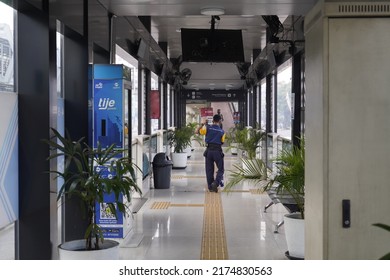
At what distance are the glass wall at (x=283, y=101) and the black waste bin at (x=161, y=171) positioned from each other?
2.51 meters

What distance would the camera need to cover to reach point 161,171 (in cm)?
1094

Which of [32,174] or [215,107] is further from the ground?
[215,107]

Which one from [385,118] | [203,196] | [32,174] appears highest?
[385,118]

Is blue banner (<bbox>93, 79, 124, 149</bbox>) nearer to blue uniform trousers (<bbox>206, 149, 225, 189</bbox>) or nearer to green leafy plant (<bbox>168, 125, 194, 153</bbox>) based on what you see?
blue uniform trousers (<bbox>206, 149, 225, 189</bbox>)

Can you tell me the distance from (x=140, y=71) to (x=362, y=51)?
8.53 m

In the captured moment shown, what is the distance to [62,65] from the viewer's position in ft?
19.6

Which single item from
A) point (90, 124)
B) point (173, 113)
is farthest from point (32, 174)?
point (173, 113)

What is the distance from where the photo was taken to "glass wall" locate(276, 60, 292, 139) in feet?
39.1

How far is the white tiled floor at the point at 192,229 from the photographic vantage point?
5906mm

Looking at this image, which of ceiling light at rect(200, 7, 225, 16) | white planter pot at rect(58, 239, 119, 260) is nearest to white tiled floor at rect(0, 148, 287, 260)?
white planter pot at rect(58, 239, 119, 260)

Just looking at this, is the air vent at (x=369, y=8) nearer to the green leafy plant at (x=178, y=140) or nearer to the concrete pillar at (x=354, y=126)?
the concrete pillar at (x=354, y=126)

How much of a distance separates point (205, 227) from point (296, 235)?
6.63ft

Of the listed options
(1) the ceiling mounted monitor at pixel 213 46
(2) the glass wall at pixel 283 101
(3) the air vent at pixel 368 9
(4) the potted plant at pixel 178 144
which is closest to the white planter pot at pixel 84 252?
(3) the air vent at pixel 368 9

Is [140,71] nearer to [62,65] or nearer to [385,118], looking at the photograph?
[62,65]
